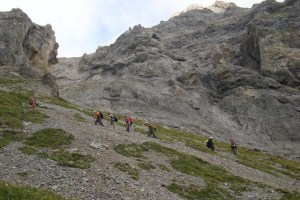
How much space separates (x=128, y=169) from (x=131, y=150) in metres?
9.65

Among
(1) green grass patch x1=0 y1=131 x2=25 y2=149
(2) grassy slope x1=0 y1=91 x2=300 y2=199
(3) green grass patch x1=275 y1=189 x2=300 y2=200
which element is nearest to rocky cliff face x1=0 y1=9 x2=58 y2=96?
(2) grassy slope x1=0 y1=91 x2=300 y2=199

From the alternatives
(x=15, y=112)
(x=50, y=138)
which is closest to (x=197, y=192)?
(x=50, y=138)

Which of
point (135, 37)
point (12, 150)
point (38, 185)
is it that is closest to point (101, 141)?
point (12, 150)

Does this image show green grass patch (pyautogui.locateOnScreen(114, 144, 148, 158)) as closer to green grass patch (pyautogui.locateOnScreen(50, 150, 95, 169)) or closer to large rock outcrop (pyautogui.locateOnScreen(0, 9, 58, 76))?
green grass patch (pyautogui.locateOnScreen(50, 150, 95, 169))

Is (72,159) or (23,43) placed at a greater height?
(23,43)

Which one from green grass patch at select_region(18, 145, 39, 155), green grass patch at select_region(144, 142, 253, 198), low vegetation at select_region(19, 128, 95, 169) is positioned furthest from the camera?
green grass patch at select_region(144, 142, 253, 198)

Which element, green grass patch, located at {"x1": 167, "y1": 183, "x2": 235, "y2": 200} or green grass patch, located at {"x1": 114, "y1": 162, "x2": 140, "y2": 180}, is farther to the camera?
green grass patch, located at {"x1": 114, "y1": 162, "x2": 140, "y2": 180}

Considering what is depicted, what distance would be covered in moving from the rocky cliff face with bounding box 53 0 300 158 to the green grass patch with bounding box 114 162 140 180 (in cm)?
7245

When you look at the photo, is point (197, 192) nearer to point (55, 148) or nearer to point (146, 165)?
point (146, 165)

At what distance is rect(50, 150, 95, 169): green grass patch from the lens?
38.4m

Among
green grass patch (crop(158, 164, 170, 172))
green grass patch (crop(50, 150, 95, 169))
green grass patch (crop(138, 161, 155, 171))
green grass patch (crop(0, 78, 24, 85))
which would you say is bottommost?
green grass patch (crop(158, 164, 170, 172))

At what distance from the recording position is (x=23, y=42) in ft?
480

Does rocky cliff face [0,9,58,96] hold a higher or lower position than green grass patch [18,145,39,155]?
higher

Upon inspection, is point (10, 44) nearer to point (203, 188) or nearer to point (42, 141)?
point (42, 141)
